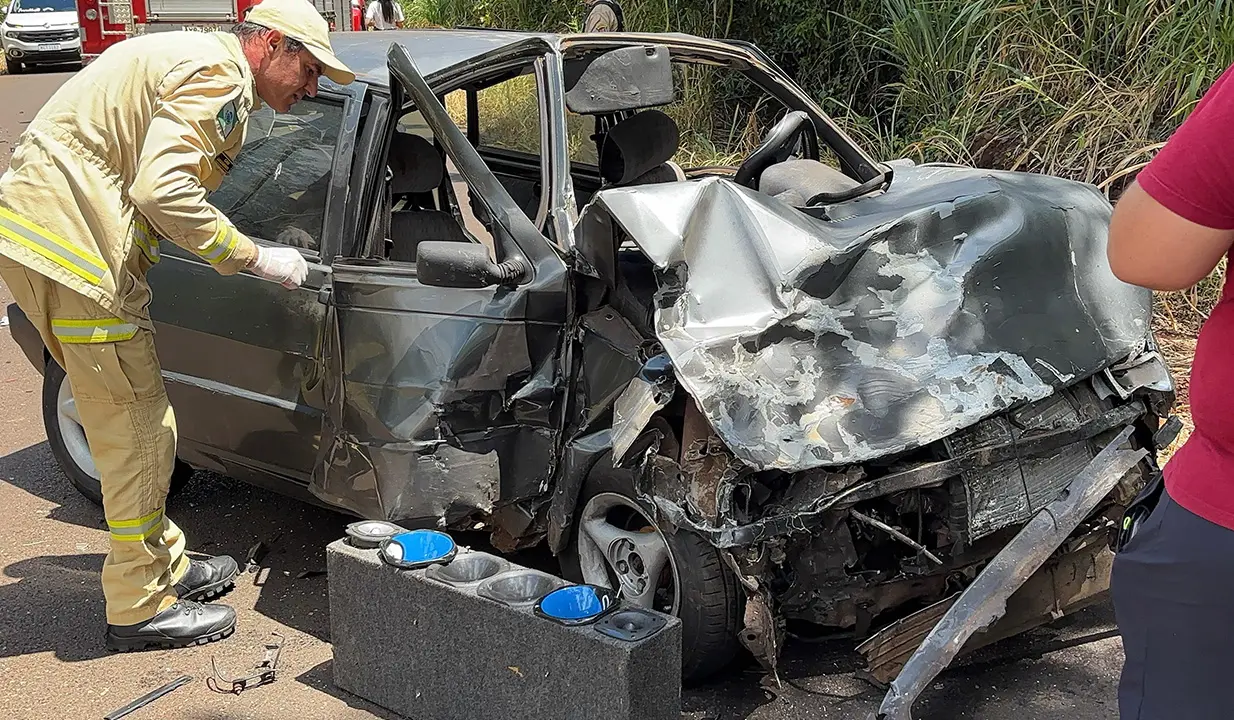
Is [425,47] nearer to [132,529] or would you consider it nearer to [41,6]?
[132,529]

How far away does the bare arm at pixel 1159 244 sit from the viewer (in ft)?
5.13

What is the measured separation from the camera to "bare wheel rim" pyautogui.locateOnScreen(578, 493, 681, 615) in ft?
11.0

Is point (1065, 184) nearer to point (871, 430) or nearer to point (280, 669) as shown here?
point (871, 430)

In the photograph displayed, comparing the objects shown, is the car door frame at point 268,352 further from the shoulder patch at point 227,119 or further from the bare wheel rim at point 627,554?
the bare wheel rim at point 627,554

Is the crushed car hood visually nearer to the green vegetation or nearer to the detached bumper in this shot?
the detached bumper

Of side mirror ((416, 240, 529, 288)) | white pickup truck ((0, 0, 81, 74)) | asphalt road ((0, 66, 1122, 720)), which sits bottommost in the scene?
white pickup truck ((0, 0, 81, 74))

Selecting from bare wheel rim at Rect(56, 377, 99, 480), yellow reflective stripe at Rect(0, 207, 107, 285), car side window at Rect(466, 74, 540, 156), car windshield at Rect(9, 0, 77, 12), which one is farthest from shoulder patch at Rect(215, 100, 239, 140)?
car windshield at Rect(9, 0, 77, 12)

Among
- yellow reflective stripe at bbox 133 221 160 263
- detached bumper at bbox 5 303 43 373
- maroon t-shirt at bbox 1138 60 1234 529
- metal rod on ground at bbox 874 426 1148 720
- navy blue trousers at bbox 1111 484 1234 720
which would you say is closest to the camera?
maroon t-shirt at bbox 1138 60 1234 529

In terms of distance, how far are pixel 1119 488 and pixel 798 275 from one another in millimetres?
1019

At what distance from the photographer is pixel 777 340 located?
10.1 feet

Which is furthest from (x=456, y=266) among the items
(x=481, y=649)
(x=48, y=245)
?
(x=48, y=245)

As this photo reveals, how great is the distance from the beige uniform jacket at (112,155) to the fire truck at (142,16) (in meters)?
12.3

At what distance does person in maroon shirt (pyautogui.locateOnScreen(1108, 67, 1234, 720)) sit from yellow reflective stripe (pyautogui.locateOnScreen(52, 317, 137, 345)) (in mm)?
2854

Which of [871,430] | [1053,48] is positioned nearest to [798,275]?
[871,430]
